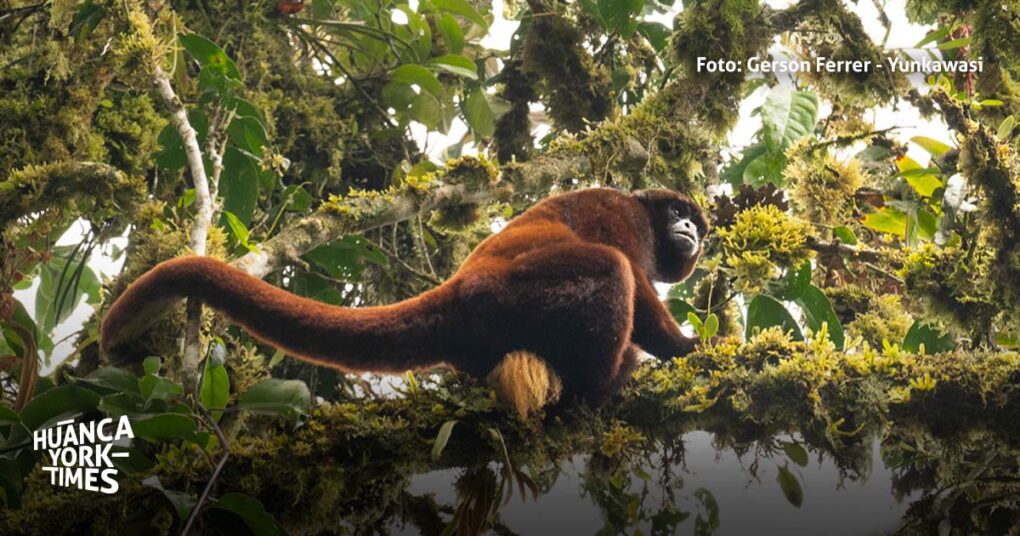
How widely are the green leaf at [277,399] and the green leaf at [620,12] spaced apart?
1201 mm

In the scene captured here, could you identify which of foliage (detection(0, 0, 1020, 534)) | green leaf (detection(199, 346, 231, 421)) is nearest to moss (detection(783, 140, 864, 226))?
foliage (detection(0, 0, 1020, 534))

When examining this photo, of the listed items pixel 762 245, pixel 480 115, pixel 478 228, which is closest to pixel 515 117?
pixel 480 115

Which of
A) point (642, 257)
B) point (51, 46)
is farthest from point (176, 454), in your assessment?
point (51, 46)

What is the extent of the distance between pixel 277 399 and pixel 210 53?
2.85 feet

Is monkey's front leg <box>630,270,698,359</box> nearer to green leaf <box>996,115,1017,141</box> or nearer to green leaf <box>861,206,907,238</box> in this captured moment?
green leaf <box>861,206,907,238</box>

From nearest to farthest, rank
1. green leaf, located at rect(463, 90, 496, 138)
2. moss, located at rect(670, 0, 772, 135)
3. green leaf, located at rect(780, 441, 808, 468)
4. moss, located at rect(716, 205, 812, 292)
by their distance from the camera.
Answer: green leaf, located at rect(780, 441, 808, 468) < moss, located at rect(716, 205, 812, 292) < moss, located at rect(670, 0, 772, 135) < green leaf, located at rect(463, 90, 496, 138)

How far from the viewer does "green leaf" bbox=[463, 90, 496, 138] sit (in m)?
2.52

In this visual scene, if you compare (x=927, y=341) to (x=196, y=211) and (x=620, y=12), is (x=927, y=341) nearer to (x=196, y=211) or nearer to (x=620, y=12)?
(x=620, y=12)

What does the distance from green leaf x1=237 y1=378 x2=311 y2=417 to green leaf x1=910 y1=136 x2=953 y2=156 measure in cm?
148

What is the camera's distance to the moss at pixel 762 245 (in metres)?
1.91

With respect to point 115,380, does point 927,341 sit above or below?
below

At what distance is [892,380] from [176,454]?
1.26 m

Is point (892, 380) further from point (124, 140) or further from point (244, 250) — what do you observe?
point (124, 140)

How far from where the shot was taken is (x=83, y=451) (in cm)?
163
